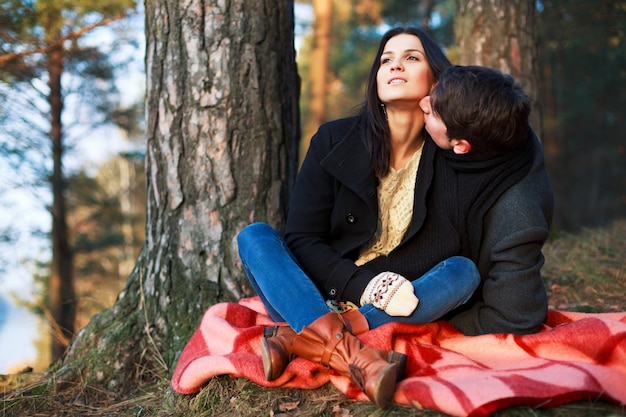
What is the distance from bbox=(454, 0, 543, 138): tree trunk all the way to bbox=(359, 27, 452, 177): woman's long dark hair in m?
2.05

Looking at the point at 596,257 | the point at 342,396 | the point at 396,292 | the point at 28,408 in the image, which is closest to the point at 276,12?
the point at 396,292

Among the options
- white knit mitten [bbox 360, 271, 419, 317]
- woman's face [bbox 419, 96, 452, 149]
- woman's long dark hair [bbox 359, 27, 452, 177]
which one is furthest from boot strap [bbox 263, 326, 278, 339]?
woman's face [bbox 419, 96, 452, 149]

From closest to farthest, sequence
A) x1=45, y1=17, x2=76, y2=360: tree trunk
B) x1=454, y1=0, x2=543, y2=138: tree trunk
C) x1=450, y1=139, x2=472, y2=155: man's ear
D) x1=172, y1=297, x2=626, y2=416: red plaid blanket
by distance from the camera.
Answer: x1=172, y1=297, x2=626, y2=416: red plaid blanket, x1=450, y1=139, x2=472, y2=155: man's ear, x1=454, y1=0, x2=543, y2=138: tree trunk, x1=45, y1=17, x2=76, y2=360: tree trunk

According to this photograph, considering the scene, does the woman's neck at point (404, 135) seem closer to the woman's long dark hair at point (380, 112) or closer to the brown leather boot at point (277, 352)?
the woman's long dark hair at point (380, 112)

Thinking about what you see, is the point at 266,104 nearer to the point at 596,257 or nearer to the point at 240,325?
the point at 240,325

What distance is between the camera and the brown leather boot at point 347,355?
1.92 meters

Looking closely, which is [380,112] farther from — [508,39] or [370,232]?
[508,39]

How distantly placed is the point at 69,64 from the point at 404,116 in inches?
259

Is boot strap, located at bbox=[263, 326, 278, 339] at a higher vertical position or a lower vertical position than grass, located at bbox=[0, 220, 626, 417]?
higher

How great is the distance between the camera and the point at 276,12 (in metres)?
3.19

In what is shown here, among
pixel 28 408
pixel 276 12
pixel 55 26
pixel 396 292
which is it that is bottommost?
pixel 28 408

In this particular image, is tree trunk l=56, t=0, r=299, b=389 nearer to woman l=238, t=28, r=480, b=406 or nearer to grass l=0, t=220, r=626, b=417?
grass l=0, t=220, r=626, b=417

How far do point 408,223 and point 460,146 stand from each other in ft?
1.42

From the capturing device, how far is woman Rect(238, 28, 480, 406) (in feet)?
7.52
